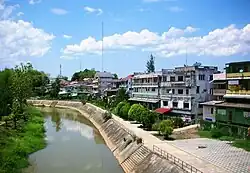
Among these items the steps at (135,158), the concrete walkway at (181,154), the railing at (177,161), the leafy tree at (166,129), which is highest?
the leafy tree at (166,129)

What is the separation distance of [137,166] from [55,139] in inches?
837

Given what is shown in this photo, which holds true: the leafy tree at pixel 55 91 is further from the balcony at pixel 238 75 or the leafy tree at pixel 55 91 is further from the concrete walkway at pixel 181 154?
the balcony at pixel 238 75

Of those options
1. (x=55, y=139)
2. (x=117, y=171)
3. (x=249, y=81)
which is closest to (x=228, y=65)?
(x=249, y=81)

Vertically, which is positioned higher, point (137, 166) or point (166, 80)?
point (166, 80)

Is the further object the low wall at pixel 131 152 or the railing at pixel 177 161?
the low wall at pixel 131 152

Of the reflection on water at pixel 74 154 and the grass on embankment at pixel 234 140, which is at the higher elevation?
the grass on embankment at pixel 234 140

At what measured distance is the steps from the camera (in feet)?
95.4

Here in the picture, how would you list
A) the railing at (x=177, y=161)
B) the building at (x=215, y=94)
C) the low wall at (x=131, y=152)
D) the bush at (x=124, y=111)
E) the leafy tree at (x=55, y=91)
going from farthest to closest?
the leafy tree at (x=55, y=91) → the bush at (x=124, y=111) → the building at (x=215, y=94) → the low wall at (x=131, y=152) → the railing at (x=177, y=161)

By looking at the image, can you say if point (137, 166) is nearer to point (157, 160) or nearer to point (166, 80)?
point (157, 160)

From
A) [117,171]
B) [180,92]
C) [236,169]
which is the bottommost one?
[117,171]

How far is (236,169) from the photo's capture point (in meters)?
23.3

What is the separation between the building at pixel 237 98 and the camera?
3509 cm

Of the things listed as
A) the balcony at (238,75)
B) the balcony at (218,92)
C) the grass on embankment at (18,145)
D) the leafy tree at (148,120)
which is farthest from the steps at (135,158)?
the balcony at (218,92)

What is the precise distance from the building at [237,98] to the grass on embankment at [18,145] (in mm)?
22518
